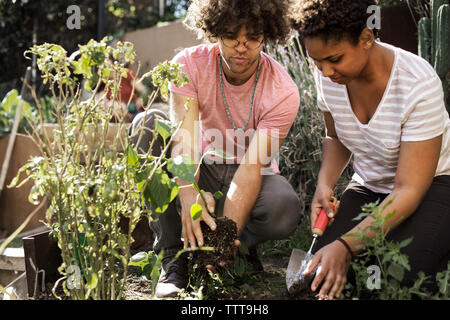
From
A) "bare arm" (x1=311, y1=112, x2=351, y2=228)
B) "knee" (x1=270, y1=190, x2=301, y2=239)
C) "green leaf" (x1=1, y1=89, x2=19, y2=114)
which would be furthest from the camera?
"knee" (x1=270, y1=190, x2=301, y2=239)

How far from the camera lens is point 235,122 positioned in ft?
7.61

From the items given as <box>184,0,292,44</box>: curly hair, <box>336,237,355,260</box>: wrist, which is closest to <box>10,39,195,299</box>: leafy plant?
<box>184,0,292,44</box>: curly hair

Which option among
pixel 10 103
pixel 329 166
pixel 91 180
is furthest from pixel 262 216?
pixel 10 103

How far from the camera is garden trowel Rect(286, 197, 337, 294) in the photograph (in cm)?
183

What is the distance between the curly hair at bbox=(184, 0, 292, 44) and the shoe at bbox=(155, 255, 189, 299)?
3.03 ft

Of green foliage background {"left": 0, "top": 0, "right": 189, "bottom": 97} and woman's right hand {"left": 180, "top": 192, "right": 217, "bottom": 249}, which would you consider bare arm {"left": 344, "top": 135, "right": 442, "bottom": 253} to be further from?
green foliage background {"left": 0, "top": 0, "right": 189, "bottom": 97}

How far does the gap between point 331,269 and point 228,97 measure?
3.07 feet

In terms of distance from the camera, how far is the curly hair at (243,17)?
2010 millimetres

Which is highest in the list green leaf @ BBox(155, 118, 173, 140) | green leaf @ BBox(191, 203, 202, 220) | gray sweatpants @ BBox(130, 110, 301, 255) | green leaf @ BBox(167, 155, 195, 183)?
green leaf @ BBox(155, 118, 173, 140)

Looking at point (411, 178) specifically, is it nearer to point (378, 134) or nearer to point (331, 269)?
point (378, 134)

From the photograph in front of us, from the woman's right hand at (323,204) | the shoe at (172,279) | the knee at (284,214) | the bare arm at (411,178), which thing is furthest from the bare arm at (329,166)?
the shoe at (172,279)
